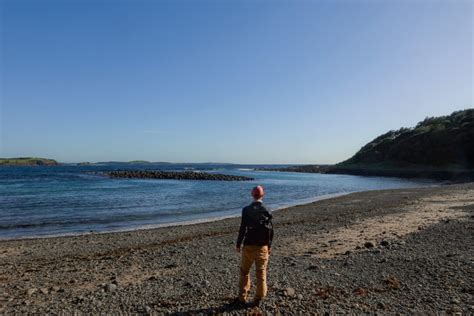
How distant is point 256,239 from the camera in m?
6.50

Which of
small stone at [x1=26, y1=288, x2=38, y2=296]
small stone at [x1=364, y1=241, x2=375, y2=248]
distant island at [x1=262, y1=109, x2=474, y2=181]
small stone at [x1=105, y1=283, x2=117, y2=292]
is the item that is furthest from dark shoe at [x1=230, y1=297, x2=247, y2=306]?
distant island at [x1=262, y1=109, x2=474, y2=181]

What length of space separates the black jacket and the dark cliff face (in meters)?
73.1

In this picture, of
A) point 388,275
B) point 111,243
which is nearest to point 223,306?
point 388,275

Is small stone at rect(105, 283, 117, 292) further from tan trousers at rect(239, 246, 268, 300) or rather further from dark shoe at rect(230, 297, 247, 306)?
tan trousers at rect(239, 246, 268, 300)

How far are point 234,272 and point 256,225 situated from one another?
2.61 meters

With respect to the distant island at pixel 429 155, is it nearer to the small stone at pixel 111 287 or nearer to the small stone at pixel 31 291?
the small stone at pixel 111 287

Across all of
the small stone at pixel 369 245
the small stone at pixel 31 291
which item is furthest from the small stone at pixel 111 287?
the small stone at pixel 369 245

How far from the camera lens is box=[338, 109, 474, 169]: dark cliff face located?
70688 millimetres

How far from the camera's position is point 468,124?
75.5m

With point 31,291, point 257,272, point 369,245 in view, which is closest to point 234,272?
point 257,272

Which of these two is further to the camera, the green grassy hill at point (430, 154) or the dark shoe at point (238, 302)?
the green grassy hill at point (430, 154)

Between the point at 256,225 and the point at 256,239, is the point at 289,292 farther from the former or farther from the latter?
the point at 256,225

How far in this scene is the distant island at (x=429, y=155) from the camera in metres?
67.6

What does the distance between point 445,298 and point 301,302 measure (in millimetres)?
2712
